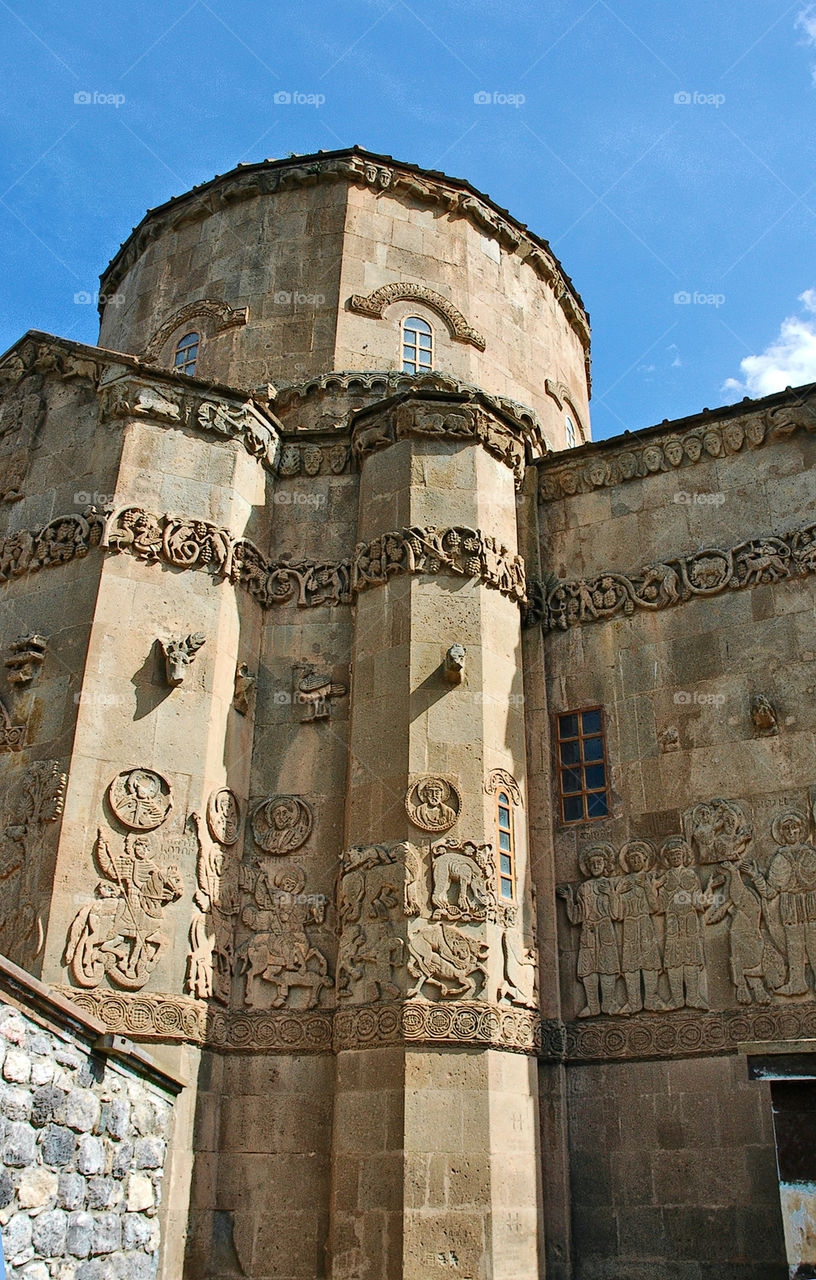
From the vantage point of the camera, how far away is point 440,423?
16.4 metres

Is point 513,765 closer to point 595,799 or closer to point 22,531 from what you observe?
point 595,799

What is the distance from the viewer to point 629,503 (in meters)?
16.6

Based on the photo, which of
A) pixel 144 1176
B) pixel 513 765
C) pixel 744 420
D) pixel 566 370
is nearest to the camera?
pixel 144 1176

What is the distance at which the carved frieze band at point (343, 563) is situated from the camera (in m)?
15.5

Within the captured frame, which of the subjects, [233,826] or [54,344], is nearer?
[233,826]

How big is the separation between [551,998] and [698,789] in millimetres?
3180

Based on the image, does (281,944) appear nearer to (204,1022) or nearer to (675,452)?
(204,1022)

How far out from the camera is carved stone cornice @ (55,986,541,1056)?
12680 millimetres

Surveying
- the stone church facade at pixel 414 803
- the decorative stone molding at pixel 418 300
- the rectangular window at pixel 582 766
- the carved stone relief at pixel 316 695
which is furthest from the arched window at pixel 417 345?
the rectangular window at pixel 582 766

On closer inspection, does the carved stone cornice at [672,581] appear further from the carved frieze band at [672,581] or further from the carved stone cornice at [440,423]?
the carved stone cornice at [440,423]

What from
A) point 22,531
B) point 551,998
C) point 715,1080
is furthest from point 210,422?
point 715,1080

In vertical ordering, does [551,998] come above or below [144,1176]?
above

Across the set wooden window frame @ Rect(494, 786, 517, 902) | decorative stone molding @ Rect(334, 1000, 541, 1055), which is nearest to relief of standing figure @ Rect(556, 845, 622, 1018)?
wooden window frame @ Rect(494, 786, 517, 902)

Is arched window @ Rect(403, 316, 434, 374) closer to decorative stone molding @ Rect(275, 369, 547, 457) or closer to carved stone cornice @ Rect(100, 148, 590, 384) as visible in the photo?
decorative stone molding @ Rect(275, 369, 547, 457)
